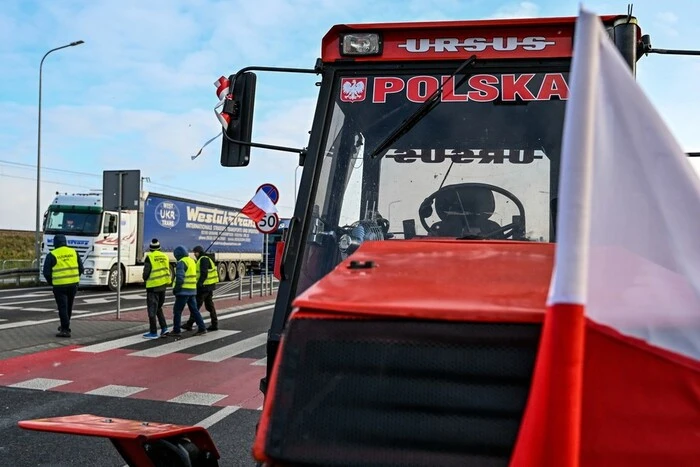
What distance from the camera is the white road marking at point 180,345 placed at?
30.8 feet

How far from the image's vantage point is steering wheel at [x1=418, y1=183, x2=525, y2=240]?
3.01 m

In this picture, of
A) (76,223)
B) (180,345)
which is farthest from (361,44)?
(76,223)

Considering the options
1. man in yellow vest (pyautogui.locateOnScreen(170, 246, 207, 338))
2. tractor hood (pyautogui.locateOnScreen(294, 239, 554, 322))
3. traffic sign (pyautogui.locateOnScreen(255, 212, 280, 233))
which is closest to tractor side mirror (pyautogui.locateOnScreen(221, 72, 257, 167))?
tractor hood (pyautogui.locateOnScreen(294, 239, 554, 322))

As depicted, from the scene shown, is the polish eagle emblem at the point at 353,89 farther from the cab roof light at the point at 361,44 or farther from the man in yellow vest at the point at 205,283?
the man in yellow vest at the point at 205,283

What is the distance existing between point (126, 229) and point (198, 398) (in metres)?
17.0

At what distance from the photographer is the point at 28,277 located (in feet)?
78.7

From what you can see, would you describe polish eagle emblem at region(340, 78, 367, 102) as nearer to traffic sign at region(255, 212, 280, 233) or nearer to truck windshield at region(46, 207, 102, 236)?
traffic sign at region(255, 212, 280, 233)

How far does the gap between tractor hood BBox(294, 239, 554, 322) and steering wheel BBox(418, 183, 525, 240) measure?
0.72 metres

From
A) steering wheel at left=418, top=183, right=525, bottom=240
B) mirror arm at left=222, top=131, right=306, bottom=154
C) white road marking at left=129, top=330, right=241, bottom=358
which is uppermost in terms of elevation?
mirror arm at left=222, top=131, right=306, bottom=154

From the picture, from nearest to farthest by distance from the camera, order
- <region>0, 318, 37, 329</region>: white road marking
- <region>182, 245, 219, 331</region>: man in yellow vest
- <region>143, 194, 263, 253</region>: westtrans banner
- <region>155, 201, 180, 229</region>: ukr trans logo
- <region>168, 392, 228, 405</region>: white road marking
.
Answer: <region>168, 392, 228, 405</region>: white road marking, <region>0, 318, 37, 329</region>: white road marking, <region>182, 245, 219, 331</region>: man in yellow vest, <region>143, 194, 263, 253</region>: westtrans banner, <region>155, 201, 180, 229</region>: ukr trans logo

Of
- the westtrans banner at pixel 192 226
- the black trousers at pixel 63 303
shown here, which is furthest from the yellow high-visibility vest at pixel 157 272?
the westtrans banner at pixel 192 226

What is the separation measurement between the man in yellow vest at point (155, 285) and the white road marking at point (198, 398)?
4544mm

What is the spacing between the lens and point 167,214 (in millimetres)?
24891

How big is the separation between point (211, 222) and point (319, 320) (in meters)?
28.2
